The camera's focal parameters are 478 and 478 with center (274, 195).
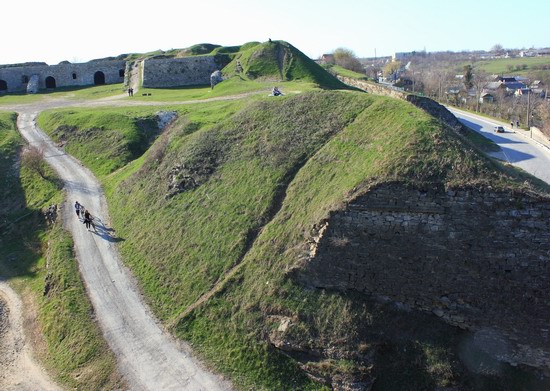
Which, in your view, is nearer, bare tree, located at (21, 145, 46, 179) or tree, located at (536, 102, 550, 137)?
bare tree, located at (21, 145, 46, 179)

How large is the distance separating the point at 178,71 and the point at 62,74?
53.7 feet

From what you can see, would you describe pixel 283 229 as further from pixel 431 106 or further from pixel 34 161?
pixel 34 161

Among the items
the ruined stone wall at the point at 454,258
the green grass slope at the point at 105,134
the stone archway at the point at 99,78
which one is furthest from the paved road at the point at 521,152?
the stone archway at the point at 99,78

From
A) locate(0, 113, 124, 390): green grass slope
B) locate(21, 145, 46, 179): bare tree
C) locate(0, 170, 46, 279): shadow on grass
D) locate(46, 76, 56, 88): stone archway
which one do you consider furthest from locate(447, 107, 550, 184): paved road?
locate(46, 76, 56, 88): stone archway

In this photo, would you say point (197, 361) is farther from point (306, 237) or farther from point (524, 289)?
point (524, 289)

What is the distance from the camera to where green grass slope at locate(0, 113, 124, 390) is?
15169mm

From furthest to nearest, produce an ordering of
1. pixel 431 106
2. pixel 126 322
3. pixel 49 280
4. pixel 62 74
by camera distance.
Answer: pixel 62 74 → pixel 431 106 → pixel 49 280 → pixel 126 322

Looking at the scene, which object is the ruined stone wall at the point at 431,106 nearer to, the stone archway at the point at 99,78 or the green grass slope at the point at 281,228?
the green grass slope at the point at 281,228

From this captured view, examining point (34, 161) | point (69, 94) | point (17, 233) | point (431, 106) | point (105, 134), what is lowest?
point (17, 233)

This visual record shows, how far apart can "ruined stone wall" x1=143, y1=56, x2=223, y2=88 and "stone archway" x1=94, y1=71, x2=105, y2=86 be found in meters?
10.3

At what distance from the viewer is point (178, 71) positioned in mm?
49750

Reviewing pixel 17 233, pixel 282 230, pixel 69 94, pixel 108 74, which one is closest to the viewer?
pixel 282 230

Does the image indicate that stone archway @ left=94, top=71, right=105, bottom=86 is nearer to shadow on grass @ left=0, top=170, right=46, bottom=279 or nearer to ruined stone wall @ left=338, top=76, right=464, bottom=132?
shadow on grass @ left=0, top=170, right=46, bottom=279

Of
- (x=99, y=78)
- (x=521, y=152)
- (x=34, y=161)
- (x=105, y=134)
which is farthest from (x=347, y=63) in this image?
(x=34, y=161)
